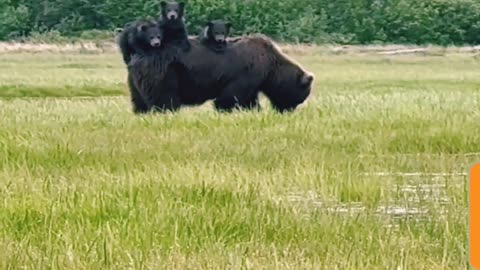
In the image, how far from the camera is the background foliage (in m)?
47.4

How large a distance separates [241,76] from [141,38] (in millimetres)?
1168

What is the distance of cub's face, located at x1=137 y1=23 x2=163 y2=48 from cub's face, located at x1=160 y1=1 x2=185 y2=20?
0.16 meters

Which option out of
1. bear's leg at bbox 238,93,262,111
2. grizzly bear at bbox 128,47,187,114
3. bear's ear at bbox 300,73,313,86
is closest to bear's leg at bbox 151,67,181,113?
grizzly bear at bbox 128,47,187,114

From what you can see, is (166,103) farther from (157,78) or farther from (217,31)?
(217,31)

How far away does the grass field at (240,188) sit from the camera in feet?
15.2

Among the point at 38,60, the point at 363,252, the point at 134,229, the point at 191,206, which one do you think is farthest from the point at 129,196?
the point at 38,60

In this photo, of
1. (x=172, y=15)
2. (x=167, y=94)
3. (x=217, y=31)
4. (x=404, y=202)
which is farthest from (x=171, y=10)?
(x=404, y=202)

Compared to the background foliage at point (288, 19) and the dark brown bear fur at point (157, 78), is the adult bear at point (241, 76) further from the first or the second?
the background foliage at point (288, 19)

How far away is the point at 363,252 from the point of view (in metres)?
4.62

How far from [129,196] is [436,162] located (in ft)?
9.35

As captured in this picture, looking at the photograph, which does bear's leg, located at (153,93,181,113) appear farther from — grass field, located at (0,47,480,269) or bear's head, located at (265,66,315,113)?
bear's head, located at (265,66,315,113)

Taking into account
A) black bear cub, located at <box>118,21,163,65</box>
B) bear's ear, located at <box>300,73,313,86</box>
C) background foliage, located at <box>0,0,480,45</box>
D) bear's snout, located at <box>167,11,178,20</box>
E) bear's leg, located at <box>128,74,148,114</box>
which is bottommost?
background foliage, located at <box>0,0,480,45</box>

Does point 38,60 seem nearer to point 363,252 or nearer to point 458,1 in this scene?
point 458,1

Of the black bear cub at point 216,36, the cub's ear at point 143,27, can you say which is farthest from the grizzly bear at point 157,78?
the black bear cub at point 216,36
